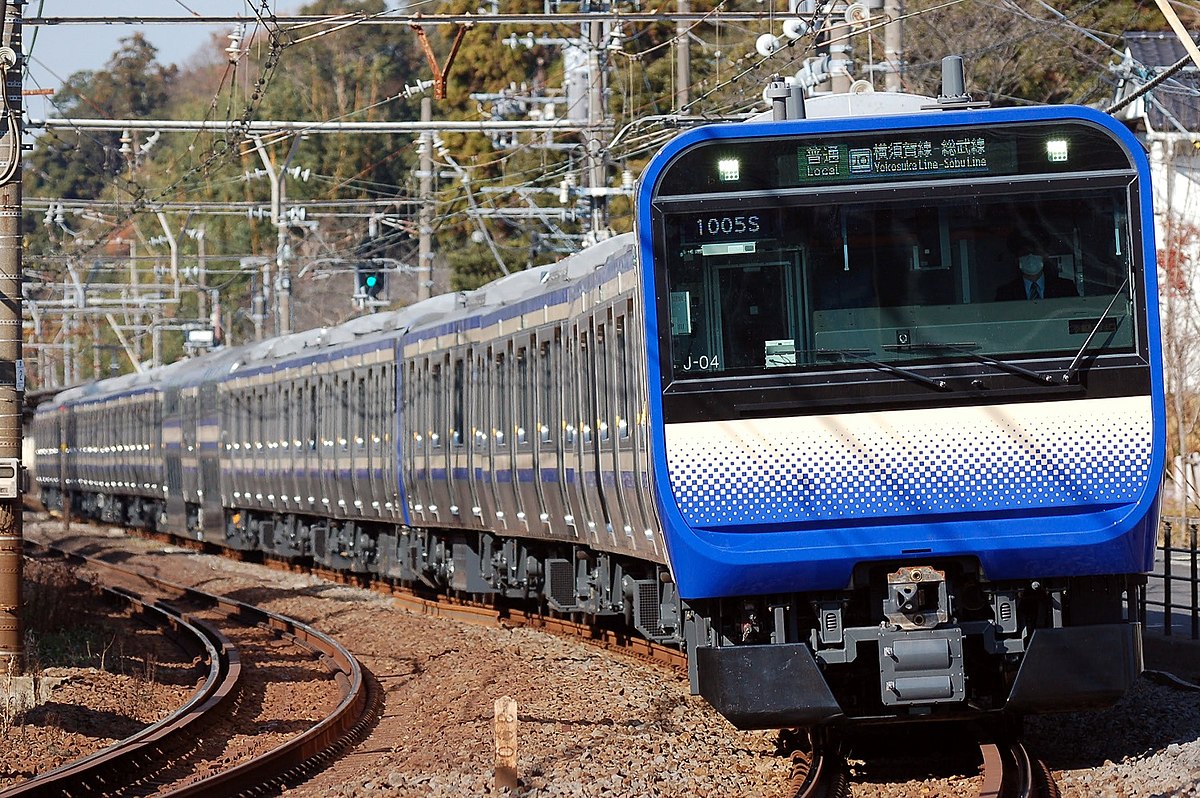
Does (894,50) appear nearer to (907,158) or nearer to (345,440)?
(907,158)

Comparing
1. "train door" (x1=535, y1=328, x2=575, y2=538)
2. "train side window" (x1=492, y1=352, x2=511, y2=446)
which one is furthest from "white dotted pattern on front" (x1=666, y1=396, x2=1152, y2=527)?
"train side window" (x1=492, y1=352, x2=511, y2=446)

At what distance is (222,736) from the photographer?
40.9 feet

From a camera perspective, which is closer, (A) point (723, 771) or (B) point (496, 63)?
(A) point (723, 771)

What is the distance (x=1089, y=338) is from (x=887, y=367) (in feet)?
3.12

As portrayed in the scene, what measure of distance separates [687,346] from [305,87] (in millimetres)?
64879

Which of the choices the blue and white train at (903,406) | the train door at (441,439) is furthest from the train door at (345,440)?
the blue and white train at (903,406)

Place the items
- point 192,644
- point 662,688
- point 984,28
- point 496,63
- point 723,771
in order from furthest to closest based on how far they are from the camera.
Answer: point 496,63, point 984,28, point 192,644, point 662,688, point 723,771

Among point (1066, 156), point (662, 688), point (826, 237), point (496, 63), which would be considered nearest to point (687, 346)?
point (826, 237)

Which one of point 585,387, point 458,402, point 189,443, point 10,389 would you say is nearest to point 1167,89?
point 189,443

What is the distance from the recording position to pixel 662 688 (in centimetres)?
1302

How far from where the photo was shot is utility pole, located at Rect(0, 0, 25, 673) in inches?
558

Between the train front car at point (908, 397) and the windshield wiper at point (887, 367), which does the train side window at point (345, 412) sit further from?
the windshield wiper at point (887, 367)

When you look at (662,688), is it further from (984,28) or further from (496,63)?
(496,63)

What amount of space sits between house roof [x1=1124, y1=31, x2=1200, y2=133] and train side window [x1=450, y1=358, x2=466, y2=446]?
16.8 meters
